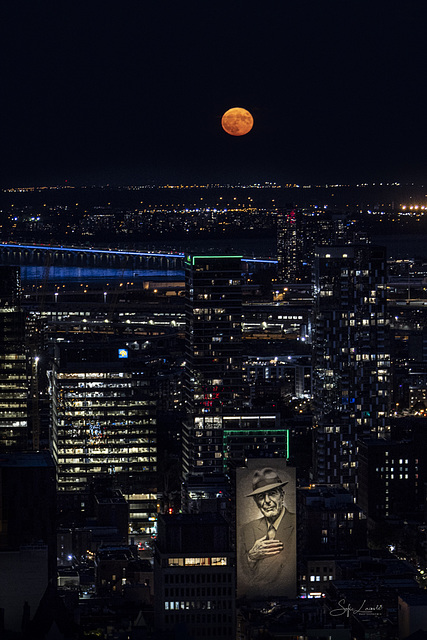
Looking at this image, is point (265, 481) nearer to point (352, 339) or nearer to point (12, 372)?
point (12, 372)

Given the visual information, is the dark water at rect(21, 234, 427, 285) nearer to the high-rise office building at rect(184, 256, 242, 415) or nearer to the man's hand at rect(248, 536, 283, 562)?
the high-rise office building at rect(184, 256, 242, 415)

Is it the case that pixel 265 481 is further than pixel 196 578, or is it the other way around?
pixel 265 481

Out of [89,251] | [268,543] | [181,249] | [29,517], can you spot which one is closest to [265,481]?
[268,543]

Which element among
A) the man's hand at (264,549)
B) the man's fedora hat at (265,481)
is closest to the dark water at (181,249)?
the man's fedora hat at (265,481)

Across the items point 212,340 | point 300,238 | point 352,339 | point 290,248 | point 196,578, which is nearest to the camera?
point 196,578

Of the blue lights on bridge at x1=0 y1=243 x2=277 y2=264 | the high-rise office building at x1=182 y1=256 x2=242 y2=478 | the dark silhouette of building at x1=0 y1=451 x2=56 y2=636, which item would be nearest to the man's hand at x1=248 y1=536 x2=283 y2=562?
the dark silhouette of building at x1=0 y1=451 x2=56 y2=636

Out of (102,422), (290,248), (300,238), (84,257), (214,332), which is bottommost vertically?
(102,422)
